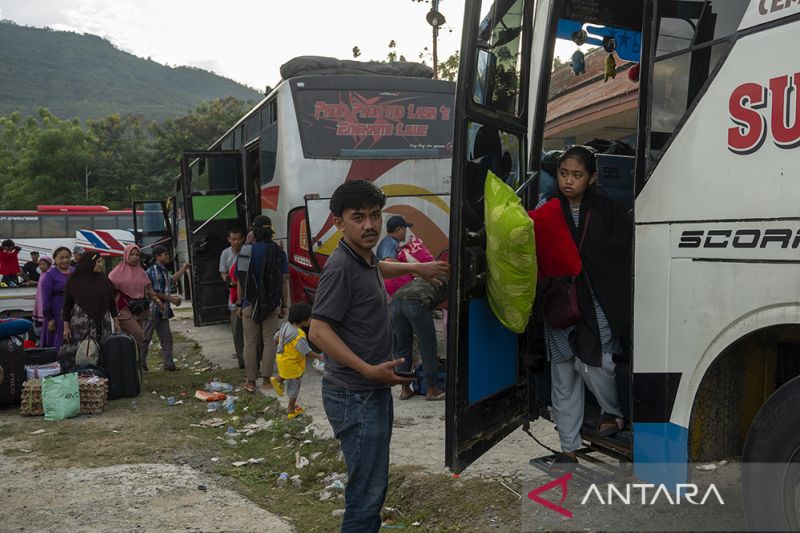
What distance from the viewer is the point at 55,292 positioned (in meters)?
8.20

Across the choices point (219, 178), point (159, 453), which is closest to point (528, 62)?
point (159, 453)

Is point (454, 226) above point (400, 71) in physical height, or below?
below

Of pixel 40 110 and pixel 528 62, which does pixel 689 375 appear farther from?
pixel 40 110

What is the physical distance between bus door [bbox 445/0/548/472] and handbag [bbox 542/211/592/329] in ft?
0.88

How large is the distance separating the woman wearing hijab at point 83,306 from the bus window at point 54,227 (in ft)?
69.9

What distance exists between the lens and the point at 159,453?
232 inches

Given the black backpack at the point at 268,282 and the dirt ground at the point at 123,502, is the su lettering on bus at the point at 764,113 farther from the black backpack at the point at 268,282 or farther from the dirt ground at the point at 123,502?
the black backpack at the point at 268,282

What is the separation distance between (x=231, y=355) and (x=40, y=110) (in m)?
50.7

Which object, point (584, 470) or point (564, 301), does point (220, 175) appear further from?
point (584, 470)

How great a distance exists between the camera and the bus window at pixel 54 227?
26.9 meters

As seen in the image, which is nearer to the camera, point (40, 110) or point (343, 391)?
point (343, 391)

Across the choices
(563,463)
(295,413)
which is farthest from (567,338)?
(295,413)

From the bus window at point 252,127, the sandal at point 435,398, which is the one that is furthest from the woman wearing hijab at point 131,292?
the sandal at point 435,398

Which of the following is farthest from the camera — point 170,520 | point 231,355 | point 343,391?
point 231,355
